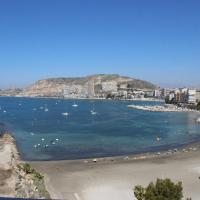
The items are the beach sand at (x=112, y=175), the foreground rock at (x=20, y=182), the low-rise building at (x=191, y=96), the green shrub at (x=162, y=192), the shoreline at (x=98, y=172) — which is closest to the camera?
the green shrub at (x=162, y=192)

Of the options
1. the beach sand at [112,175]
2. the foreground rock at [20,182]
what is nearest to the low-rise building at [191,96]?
the beach sand at [112,175]

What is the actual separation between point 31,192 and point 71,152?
18.3 meters

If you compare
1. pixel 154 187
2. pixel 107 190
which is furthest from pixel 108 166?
pixel 154 187

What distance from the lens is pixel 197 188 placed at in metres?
25.7

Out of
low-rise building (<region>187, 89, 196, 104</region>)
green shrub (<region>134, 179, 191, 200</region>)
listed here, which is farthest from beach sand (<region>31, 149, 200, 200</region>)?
low-rise building (<region>187, 89, 196, 104</region>)

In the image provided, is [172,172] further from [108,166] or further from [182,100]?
[182,100]

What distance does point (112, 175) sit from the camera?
28938 millimetres

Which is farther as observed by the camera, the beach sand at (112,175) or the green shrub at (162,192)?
the beach sand at (112,175)

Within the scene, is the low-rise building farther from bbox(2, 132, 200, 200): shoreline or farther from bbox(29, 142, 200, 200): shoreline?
bbox(29, 142, 200, 200): shoreline

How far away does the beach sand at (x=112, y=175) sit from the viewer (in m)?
24.1

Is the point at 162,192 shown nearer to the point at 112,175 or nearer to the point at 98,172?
the point at 112,175

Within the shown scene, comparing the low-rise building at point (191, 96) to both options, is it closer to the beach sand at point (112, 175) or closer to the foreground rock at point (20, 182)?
the beach sand at point (112, 175)

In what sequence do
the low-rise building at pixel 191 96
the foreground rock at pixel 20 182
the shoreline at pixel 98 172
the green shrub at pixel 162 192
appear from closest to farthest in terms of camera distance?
the green shrub at pixel 162 192
the foreground rock at pixel 20 182
the shoreline at pixel 98 172
the low-rise building at pixel 191 96

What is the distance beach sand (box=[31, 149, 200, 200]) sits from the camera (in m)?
24.1
